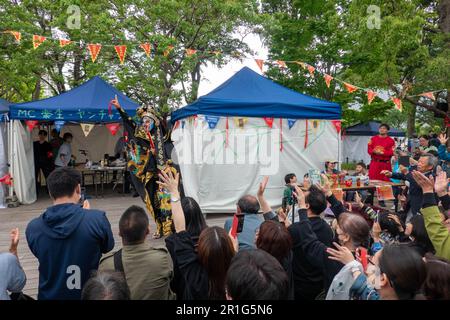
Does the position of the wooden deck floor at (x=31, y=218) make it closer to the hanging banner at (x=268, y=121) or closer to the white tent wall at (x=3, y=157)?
the white tent wall at (x=3, y=157)

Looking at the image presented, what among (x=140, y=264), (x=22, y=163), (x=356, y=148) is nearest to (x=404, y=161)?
(x=140, y=264)

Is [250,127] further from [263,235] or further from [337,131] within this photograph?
[263,235]

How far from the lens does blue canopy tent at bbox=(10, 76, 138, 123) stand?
8461 mm

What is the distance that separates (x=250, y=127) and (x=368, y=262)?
557 cm

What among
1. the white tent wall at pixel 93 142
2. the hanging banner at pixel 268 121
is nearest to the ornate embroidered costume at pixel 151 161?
the hanging banner at pixel 268 121

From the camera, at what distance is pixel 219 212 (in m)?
7.63

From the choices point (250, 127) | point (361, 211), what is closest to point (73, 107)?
point (250, 127)

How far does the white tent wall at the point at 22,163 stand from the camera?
8.57m

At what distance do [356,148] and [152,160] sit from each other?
19.5 metres

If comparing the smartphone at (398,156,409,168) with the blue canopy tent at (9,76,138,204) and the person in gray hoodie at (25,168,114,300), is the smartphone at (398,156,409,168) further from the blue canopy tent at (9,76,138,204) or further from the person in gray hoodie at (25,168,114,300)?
the blue canopy tent at (9,76,138,204)

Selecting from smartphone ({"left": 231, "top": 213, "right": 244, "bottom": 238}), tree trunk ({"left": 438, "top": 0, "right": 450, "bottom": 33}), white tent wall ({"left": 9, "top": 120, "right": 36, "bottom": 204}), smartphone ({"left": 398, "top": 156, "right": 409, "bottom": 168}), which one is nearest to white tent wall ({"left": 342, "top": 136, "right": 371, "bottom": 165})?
tree trunk ({"left": 438, "top": 0, "right": 450, "bottom": 33})

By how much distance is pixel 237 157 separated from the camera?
25.3 ft

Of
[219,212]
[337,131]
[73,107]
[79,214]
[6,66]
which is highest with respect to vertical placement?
[6,66]

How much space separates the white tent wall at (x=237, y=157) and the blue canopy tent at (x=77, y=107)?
2036 mm
